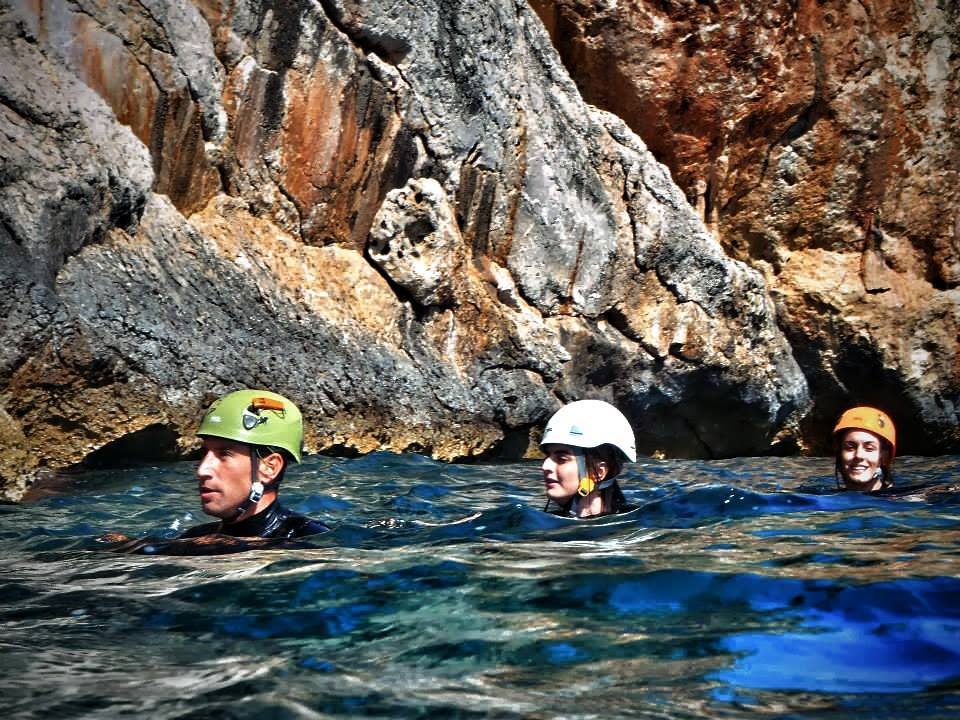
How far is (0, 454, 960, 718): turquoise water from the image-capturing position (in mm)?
2838

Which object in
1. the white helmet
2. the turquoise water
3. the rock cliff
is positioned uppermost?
the rock cliff

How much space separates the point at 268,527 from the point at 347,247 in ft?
22.8

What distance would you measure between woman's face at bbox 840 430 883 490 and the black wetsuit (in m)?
4.97

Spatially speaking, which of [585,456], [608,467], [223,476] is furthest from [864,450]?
[223,476]

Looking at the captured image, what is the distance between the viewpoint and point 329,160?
40.4 ft

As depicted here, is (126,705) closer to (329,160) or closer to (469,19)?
(329,160)

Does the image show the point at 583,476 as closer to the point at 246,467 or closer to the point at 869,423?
the point at 246,467

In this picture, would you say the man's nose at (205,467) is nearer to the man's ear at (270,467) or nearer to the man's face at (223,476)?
the man's face at (223,476)

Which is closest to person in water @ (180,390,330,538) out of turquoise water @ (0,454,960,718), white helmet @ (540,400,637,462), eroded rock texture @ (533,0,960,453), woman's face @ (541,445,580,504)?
turquoise water @ (0,454,960,718)

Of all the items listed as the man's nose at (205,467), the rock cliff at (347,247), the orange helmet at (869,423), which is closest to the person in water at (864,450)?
the orange helmet at (869,423)

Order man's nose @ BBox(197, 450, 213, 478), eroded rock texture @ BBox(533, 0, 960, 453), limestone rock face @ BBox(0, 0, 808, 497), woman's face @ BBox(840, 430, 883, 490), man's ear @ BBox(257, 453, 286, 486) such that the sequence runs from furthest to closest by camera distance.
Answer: eroded rock texture @ BBox(533, 0, 960, 453), limestone rock face @ BBox(0, 0, 808, 497), woman's face @ BBox(840, 430, 883, 490), man's ear @ BBox(257, 453, 286, 486), man's nose @ BBox(197, 450, 213, 478)

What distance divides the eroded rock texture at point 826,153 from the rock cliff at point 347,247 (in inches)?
21.1

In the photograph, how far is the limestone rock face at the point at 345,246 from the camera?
909cm

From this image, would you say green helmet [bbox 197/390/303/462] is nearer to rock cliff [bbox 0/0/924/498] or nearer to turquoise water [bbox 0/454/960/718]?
turquoise water [bbox 0/454/960/718]
